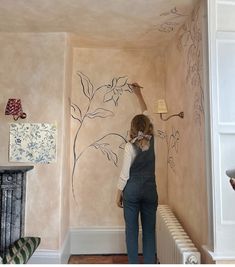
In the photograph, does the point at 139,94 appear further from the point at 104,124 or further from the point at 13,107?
the point at 13,107

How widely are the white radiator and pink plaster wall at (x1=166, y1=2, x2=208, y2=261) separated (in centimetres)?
8

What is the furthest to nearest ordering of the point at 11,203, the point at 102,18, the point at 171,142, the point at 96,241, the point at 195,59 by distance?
the point at 96,241, the point at 171,142, the point at 11,203, the point at 102,18, the point at 195,59

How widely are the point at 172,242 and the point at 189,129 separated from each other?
94cm

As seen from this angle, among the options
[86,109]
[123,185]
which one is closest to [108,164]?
[86,109]

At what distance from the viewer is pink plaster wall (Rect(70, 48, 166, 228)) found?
3322 millimetres

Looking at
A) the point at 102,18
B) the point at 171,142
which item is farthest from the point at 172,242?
the point at 102,18

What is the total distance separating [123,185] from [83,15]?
153cm

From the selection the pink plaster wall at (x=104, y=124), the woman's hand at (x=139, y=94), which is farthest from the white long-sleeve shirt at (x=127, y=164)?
the woman's hand at (x=139, y=94)

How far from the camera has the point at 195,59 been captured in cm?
221

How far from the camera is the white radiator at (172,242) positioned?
1928 mm

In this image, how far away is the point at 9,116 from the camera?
9.20 feet

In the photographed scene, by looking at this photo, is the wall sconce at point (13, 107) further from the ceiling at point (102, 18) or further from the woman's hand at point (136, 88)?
the woman's hand at point (136, 88)

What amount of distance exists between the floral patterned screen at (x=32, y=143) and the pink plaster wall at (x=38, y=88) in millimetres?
54

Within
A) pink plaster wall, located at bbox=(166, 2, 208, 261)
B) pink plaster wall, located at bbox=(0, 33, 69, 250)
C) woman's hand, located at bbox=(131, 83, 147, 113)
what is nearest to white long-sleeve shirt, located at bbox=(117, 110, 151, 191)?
pink plaster wall, located at bbox=(166, 2, 208, 261)
